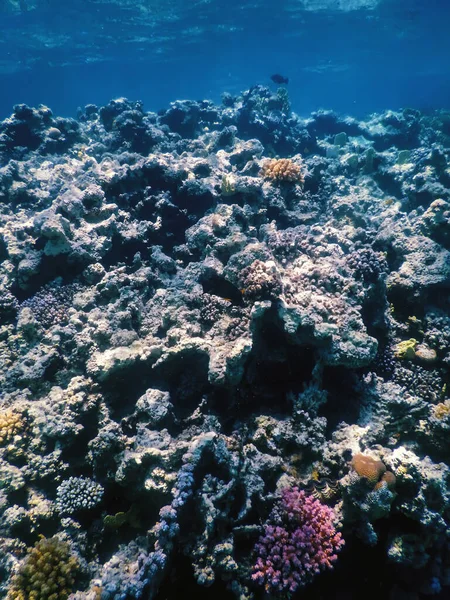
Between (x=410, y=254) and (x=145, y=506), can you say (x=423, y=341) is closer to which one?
(x=410, y=254)

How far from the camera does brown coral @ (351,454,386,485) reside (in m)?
3.87

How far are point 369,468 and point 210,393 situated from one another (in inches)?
94.7

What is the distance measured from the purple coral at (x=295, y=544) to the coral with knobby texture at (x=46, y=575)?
2.39 meters

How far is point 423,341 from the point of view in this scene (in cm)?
598

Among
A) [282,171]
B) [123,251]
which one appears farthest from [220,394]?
[282,171]

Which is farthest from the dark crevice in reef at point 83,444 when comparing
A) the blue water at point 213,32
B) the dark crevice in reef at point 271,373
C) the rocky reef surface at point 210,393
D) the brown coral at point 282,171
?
the blue water at point 213,32

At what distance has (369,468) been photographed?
3922 mm

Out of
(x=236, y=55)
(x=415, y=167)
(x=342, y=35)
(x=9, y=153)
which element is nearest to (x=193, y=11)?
(x=342, y=35)

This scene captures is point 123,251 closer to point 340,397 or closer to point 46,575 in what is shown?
point 340,397

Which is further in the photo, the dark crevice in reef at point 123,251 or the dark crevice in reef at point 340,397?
the dark crevice in reef at point 123,251

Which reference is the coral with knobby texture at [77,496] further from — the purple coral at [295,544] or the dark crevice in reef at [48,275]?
the dark crevice in reef at [48,275]

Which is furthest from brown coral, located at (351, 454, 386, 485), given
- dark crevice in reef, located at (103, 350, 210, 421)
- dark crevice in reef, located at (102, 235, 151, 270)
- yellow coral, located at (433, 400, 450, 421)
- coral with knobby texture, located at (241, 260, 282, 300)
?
dark crevice in reef, located at (102, 235, 151, 270)

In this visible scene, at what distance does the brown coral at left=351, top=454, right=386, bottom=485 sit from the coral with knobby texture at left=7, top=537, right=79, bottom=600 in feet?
12.8

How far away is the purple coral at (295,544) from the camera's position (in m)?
3.59
